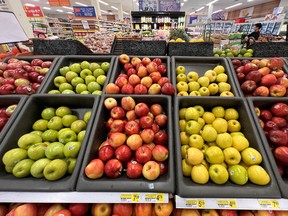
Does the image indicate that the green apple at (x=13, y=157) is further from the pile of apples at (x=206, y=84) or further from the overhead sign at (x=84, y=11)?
the overhead sign at (x=84, y=11)

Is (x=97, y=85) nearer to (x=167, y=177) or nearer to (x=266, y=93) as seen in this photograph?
(x=167, y=177)

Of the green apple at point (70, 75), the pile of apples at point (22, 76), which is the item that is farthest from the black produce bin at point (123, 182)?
the pile of apples at point (22, 76)

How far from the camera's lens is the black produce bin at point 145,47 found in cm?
186

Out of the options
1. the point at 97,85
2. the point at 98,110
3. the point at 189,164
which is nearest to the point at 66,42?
the point at 97,85

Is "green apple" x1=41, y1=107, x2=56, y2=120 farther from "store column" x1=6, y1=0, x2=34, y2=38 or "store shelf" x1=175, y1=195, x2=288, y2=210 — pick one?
"store column" x1=6, y1=0, x2=34, y2=38

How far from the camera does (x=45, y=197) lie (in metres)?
0.82

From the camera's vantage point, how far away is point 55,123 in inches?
45.9

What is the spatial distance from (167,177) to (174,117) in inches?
17.1

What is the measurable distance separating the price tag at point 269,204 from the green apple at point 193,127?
1.64 ft

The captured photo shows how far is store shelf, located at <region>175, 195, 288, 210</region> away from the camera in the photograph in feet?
2.56

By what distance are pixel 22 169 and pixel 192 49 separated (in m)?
1.99

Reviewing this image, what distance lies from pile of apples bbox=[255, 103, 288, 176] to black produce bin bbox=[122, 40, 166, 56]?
1258mm

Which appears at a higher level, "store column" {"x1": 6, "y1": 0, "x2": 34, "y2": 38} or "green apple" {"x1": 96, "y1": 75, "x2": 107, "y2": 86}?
"store column" {"x1": 6, "y1": 0, "x2": 34, "y2": 38}

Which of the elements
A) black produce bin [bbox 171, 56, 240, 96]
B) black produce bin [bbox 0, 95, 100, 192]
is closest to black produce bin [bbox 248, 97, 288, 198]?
black produce bin [bbox 171, 56, 240, 96]
